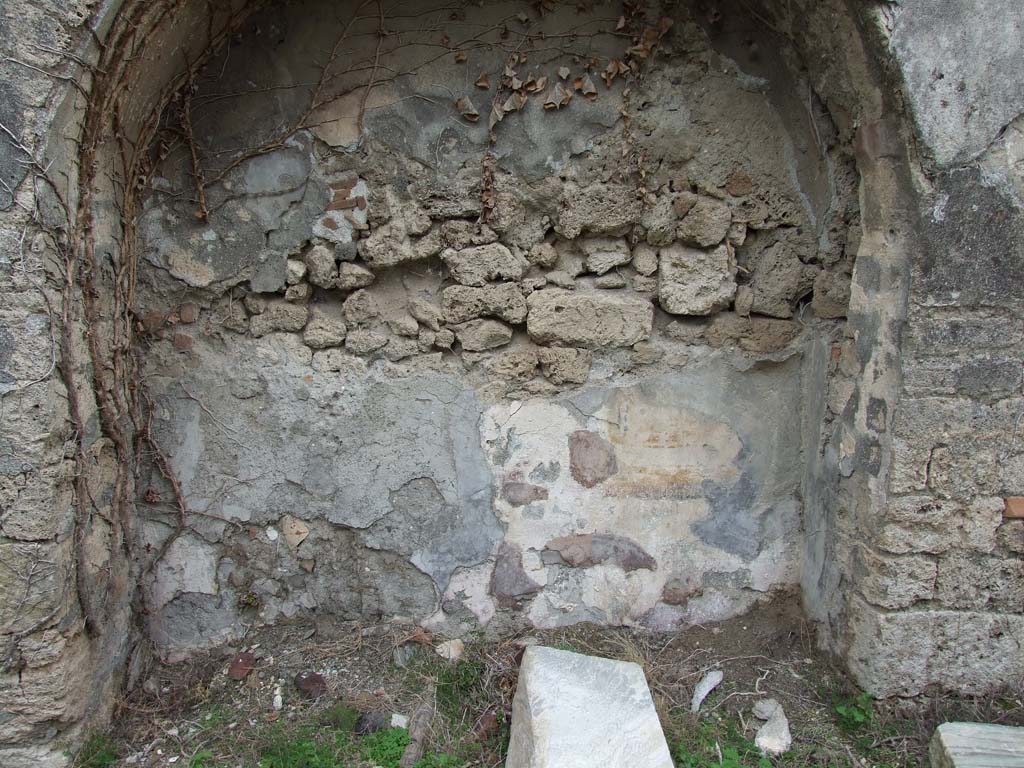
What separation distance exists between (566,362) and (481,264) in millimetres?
487

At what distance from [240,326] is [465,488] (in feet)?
3.40

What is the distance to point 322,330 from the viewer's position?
8.21 ft

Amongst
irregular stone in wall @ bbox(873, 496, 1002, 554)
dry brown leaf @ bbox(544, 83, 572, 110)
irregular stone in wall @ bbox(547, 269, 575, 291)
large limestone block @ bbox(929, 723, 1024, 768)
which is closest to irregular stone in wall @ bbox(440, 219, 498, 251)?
irregular stone in wall @ bbox(547, 269, 575, 291)

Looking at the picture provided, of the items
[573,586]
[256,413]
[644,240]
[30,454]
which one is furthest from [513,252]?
[30,454]

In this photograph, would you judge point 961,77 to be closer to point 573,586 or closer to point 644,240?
point 644,240

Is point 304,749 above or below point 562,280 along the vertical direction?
below

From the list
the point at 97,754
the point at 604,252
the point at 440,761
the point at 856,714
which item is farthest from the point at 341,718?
the point at 604,252

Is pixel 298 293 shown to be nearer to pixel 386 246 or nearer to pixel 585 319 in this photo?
pixel 386 246

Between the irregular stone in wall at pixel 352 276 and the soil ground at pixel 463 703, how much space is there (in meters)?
1.33

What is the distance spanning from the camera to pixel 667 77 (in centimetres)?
241

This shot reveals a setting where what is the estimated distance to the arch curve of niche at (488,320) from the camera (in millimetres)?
2354

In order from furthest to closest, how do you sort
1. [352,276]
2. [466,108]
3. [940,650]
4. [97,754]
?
[352,276], [466,108], [940,650], [97,754]

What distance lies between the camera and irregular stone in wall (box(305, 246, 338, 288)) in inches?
96.3

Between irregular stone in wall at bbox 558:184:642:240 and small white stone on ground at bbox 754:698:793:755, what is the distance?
181 cm
